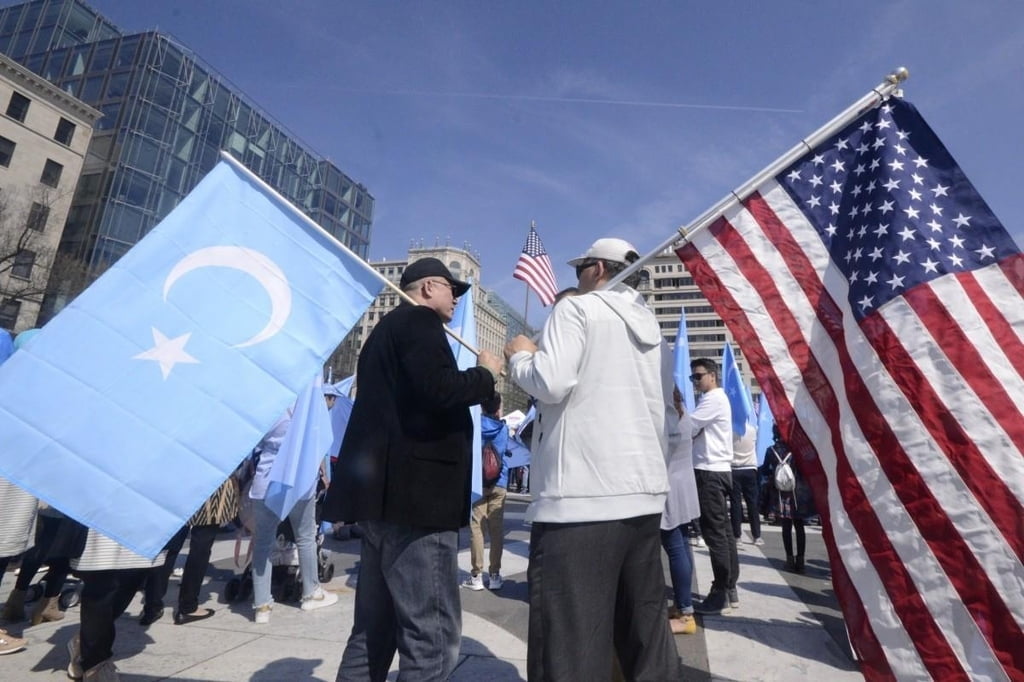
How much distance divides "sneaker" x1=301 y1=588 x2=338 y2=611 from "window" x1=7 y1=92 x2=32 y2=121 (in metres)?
44.3

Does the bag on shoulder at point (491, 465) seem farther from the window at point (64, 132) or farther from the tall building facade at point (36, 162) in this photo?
the window at point (64, 132)

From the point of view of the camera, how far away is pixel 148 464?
2.41 metres

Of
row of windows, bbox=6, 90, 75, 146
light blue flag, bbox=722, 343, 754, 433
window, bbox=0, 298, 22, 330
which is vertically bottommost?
light blue flag, bbox=722, 343, 754, 433

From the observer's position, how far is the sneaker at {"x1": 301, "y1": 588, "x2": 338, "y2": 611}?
4.78 meters

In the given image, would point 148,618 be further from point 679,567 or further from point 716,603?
point 716,603

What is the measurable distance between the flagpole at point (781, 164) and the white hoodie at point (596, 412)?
0.33 meters

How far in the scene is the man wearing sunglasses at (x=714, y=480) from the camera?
4.79m

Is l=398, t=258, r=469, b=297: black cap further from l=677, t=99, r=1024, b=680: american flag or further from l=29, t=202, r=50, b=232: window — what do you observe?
l=29, t=202, r=50, b=232: window

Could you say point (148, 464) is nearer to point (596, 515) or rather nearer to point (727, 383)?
point (596, 515)

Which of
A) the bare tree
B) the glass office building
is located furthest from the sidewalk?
the glass office building

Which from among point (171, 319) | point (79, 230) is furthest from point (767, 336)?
point (79, 230)

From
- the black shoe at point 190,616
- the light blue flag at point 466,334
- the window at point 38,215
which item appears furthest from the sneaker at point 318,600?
the window at point 38,215

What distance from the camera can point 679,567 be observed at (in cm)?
436

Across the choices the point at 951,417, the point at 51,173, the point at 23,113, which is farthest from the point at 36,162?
the point at 951,417
